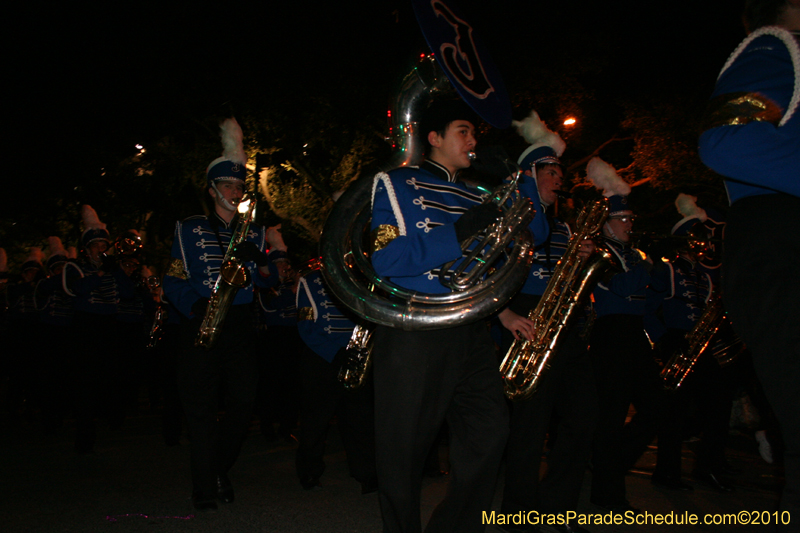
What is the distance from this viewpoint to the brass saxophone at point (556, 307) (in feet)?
13.0

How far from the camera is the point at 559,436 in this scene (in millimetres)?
4156

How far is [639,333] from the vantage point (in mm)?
5035

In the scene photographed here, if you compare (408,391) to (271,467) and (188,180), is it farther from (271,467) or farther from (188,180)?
(188,180)

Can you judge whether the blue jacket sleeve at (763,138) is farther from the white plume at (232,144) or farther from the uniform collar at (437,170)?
the white plume at (232,144)

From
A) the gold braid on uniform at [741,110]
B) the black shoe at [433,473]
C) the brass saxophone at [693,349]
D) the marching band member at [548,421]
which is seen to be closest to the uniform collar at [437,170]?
the marching band member at [548,421]

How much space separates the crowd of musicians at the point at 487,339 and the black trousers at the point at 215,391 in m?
0.01

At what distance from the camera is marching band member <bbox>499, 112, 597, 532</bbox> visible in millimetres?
4008

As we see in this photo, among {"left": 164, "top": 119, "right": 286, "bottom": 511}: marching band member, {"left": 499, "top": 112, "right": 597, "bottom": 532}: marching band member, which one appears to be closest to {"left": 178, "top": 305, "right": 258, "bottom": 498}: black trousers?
{"left": 164, "top": 119, "right": 286, "bottom": 511}: marching band member

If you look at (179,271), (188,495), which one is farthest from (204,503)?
(179,271)

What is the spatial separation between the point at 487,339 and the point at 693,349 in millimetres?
3189

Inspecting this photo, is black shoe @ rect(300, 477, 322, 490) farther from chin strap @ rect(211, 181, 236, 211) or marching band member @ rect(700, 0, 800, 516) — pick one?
marching band member @ rect(700, 0, 800, 516)

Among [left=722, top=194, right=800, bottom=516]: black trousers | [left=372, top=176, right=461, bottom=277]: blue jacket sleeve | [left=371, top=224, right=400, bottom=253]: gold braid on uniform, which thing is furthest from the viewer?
[left=371, top=224, right=400, bottom=253]: gold braid on uniform

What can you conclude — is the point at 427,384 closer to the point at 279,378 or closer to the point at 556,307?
the point at 556,307

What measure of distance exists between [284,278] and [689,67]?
11.8 metres
